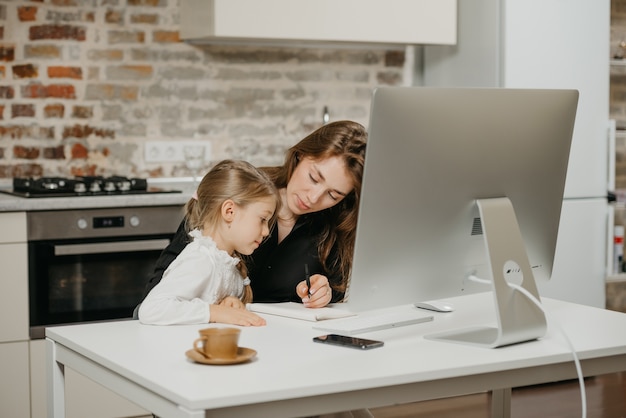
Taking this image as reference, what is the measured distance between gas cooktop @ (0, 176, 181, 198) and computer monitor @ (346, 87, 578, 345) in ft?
6.45

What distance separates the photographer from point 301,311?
2.36m

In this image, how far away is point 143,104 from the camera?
4.30 m

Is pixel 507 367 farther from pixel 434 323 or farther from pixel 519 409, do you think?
pixel 519 409

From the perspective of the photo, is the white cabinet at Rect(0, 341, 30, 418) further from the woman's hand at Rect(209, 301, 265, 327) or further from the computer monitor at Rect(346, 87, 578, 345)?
the computer monitor at Rect(346, 87, 578, 345)

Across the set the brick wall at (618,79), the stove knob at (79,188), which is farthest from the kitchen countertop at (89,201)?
the brick wall at (618,79)

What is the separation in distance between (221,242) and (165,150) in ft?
6.53

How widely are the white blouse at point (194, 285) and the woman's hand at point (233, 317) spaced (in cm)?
2

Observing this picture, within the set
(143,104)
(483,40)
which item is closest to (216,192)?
(143,104)

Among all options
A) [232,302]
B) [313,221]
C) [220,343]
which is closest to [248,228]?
[232,302]

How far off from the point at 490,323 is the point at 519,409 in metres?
1.90

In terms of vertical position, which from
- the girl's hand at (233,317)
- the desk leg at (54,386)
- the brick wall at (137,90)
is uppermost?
the brick wall at (137,90)

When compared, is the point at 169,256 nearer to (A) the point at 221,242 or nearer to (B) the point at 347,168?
(A) the point at 221,242

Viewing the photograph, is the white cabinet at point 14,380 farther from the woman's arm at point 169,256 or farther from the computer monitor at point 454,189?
the computer monitor at point 454,189

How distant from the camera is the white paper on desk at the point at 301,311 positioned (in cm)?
230
